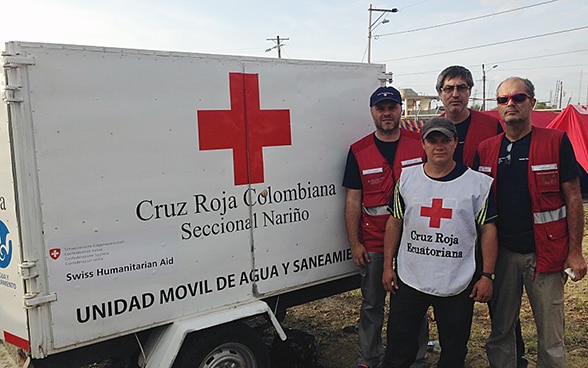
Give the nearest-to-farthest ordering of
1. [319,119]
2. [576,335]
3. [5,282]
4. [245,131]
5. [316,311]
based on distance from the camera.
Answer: [5,282]
[245,131]
[319,119]
[576,335]
[316,311]

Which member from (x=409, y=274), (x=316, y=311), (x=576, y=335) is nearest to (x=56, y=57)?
(x=409, y=274)

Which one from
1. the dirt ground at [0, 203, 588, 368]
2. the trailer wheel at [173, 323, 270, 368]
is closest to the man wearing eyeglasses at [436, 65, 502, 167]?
the dirt ground at [0, 203, 588, 368]

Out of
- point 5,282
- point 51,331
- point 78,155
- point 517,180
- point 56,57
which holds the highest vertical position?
point 56,57

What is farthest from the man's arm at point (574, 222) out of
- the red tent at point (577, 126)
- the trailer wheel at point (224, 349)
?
the red tent at point (577, 126)

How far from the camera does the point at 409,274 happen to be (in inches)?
117

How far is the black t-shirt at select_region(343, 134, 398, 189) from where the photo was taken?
11.3 ft

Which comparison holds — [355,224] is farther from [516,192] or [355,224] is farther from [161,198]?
[161,198]

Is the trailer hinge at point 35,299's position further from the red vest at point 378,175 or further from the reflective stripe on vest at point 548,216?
the reflective stripe on vest at point 548,216

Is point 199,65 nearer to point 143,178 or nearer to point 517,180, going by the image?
point 143,178

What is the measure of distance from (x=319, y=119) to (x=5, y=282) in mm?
2117

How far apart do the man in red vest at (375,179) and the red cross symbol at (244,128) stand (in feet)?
1.99

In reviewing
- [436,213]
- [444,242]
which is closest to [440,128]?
[436,213]

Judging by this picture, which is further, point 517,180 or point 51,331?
point 517,180

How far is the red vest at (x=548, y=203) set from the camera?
2961mm
